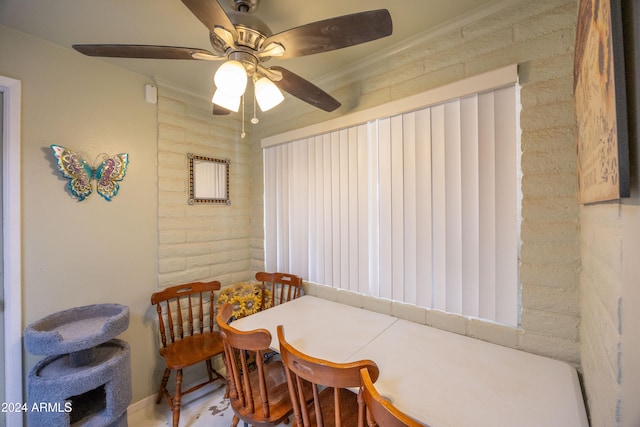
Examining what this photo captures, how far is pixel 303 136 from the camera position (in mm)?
2105

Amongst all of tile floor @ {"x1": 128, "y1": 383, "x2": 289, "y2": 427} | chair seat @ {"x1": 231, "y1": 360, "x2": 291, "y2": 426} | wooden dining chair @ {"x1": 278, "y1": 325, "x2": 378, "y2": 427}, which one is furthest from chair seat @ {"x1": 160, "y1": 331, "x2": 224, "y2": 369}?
wooden dining chair @ {"x1": 278, "y1": 325, "x2": 378, "y2": 427}

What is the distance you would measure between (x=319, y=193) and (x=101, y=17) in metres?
1.64

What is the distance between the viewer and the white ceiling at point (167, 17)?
1.24m

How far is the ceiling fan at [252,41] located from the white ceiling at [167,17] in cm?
27

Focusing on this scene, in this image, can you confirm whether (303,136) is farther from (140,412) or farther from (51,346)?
(140,412)

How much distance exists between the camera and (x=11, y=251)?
1386 millimetres

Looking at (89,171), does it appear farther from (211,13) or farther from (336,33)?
(336,33)

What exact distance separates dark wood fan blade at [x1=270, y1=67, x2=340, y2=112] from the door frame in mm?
1530

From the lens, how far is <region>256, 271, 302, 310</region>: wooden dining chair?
6.97 feet

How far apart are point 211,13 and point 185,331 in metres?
2.24

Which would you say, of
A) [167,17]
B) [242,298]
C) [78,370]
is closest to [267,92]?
[167,17]

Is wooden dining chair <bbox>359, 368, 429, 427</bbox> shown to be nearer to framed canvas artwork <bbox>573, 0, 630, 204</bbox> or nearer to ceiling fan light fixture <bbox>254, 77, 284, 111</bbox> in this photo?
framed canvas artwork <bbox>573, 0, 630, 204</bbox>

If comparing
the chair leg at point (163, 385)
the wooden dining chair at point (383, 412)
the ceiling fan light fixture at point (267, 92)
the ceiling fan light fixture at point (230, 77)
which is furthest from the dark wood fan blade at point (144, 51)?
the chair leg at point (163, 385)

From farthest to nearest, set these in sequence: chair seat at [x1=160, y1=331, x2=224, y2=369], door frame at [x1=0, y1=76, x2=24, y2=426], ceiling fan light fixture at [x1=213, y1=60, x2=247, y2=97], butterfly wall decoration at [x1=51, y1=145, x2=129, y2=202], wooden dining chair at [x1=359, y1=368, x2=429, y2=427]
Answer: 1. chair seat at [x1=160, y1=331, x2=224, y2=369]
2. butterfly wall decoration at [x1=51, y1=145, x2=129, y2=202]
3. door frame at [x1=0, y1=76, x2=24, y2=426]
4. ceiling fan light fixture at [x1=213, y1=60, x2=247, y2=97]
5. wooden dining chair at [x1=359, y1=368, x2=429, y2=427]
